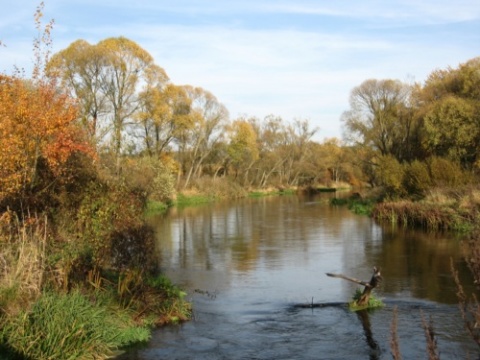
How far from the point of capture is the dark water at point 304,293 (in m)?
10.3

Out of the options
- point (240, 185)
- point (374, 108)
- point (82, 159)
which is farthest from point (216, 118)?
point (82, 159)

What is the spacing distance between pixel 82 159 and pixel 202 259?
271 inches

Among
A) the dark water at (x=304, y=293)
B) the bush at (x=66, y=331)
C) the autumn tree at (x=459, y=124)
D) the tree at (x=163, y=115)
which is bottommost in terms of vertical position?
the dark water at (x=304, y=293)

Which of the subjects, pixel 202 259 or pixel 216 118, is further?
pixel 216 118

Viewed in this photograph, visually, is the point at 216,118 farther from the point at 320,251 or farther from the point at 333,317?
the point at 333,317

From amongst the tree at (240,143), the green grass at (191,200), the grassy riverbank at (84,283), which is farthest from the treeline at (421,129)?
the grassy riverbank at (84,283)

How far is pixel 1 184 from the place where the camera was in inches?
453

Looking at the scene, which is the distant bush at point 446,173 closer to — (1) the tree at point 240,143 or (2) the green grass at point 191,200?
(2) the green grass at point 191,200

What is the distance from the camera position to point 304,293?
48.6 ft

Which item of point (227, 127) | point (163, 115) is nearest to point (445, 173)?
point (163, 115)

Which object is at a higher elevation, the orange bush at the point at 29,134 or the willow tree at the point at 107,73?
the willow tree at the point at 107,73

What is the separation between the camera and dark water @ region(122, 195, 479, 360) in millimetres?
10297

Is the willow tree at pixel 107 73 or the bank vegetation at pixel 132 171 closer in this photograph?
the bank vegetation at pixel 132 171

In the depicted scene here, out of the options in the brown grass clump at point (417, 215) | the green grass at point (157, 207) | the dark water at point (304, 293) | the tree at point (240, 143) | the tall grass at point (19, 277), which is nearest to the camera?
the tall grass at point (19, 277)
